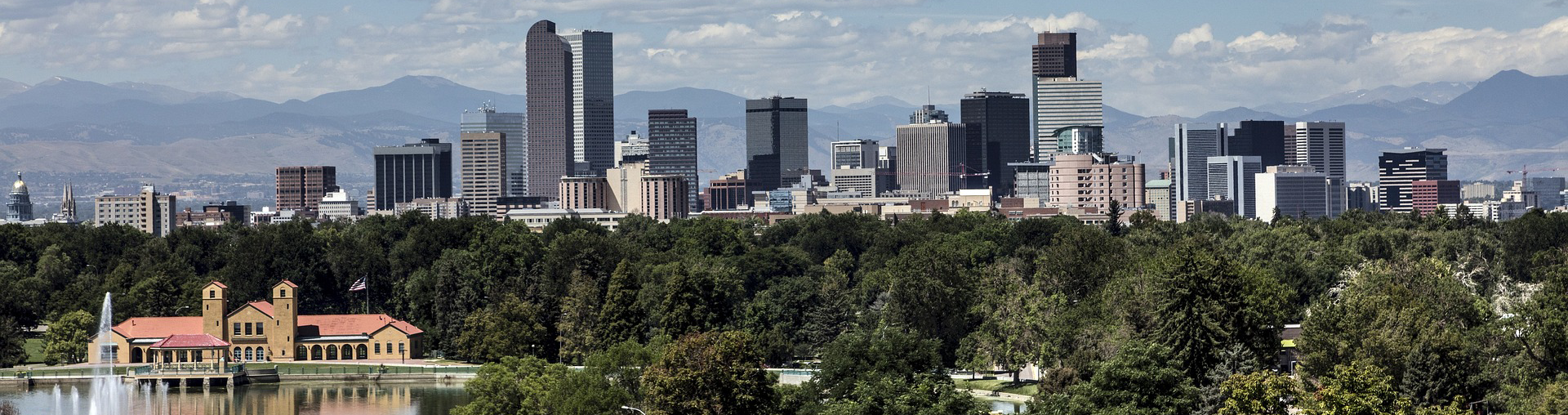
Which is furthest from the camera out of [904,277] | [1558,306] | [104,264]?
[104,264]

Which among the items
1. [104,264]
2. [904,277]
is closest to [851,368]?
[904,277]

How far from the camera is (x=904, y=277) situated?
112875 millimetres

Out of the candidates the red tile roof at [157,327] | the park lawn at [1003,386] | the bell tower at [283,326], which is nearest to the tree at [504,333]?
the bell tower at [283,326]

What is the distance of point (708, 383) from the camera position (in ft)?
232

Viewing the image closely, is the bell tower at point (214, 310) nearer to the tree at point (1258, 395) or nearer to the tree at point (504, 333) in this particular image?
the tree at point (504, 333)

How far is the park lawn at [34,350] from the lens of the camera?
401 feet

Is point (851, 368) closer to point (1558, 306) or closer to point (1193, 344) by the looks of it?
point (1193, 344)

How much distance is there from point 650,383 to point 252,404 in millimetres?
37956

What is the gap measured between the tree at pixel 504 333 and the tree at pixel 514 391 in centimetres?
3479

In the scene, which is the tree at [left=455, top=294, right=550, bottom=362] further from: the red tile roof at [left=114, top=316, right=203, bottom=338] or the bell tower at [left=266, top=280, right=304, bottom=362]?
the red tile roof at [left=114, top=316, right=203, bottom=338]

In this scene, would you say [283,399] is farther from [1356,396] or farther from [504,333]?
[1356,396]

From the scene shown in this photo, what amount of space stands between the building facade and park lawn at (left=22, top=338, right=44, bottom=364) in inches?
142

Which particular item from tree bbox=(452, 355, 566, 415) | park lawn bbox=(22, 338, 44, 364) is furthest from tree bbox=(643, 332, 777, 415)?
park lawn bbox=(22, 338, 44, 364)

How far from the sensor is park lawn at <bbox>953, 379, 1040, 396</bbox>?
317ft
